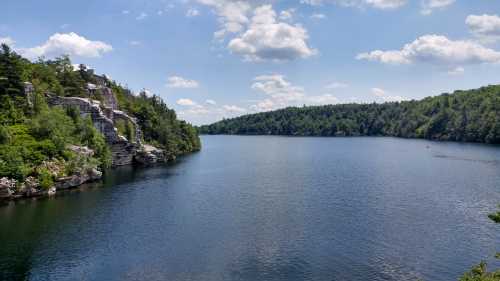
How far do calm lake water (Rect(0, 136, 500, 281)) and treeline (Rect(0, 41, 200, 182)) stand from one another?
24.5 feet

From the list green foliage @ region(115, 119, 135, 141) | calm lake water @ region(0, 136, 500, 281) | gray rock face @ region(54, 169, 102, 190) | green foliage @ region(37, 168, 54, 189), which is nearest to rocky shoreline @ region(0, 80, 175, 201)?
gray rock face @ region(54, 169, 102, 190)

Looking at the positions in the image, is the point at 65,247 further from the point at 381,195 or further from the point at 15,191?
the point at 381,195

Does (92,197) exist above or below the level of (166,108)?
below

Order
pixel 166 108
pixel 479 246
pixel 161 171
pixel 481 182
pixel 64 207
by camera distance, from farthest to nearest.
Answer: pixel 166 108 → pixel 161 171 → pixel 481 182 → pixel 64 207 → pixel 479 246

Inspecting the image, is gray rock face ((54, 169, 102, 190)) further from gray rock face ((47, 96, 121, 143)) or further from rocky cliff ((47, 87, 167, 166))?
rocky cliff ((47, 87, 167, 166))

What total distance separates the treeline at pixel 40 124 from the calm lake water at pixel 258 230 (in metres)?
7.48

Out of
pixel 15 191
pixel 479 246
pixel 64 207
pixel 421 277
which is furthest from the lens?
pixel 15 191

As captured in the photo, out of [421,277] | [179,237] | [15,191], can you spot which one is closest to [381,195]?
[421,277]

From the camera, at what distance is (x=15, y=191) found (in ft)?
217

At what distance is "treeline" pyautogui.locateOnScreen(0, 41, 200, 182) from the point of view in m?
70.2

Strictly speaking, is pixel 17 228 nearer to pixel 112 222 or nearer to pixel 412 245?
pixel 112 222

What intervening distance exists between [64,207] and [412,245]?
163 ft

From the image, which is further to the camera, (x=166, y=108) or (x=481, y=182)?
(x=166, y=108)

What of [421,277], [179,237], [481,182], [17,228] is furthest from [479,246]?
[17,228]
